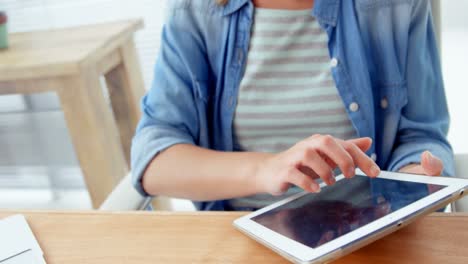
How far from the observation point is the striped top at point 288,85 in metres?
0.65

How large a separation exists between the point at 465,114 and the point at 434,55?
584 millimetres

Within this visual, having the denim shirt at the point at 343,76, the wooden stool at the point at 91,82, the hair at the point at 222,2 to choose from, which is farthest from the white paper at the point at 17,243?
the wooden stool at the point at 91,82

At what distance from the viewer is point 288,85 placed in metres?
0.66

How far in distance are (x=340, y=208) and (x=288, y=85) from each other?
26cm

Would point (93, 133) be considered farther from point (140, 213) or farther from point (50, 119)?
point (140, 213)

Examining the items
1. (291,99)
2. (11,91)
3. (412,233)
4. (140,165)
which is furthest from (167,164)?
(11,91)

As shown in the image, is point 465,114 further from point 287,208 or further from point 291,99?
point 287,208

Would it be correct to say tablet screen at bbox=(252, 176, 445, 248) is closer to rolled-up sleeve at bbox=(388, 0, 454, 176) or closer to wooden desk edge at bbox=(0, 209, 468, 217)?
wooden desk edge at bbox=(0, 209, 468, 217)

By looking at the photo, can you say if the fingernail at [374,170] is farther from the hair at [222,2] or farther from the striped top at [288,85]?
the hair at [222,2]

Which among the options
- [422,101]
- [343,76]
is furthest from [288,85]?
[422,101]

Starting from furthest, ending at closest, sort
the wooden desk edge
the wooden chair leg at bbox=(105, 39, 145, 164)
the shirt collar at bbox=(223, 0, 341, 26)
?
1. the wooden chair leg at bbox=(105, 39, 145, 164)
2. the shirt collar at bbox=(223, 0, 341, 26)
3. the wooden desk edge

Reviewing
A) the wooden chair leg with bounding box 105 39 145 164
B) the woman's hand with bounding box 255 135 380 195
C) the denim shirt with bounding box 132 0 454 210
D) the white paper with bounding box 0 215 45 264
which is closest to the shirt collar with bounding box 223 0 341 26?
the denim shirt with bounding box 132 0 454 210

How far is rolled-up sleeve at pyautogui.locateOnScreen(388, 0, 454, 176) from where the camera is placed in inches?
25.3

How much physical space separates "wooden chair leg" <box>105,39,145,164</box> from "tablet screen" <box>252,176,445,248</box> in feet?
2.88
